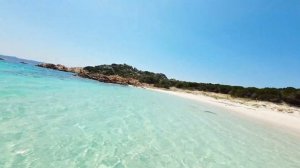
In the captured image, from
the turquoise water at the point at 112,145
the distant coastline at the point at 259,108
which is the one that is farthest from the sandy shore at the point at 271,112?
the turquoise water at the point at 112,145

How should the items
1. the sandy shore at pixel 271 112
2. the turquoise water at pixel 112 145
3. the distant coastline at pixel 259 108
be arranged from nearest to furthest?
the turquoise water at pixel 112 145, the sandy shore at pixel 271 112, the distant coastline at pixel 259 108

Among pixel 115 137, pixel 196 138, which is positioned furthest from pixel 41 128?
pixel 196 138

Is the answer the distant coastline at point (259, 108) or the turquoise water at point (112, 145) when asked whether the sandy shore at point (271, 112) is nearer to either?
the distant coastline at point (259, 108)

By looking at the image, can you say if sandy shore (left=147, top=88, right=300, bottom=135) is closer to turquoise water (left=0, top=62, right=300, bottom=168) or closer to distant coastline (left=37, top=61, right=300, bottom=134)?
distant coastline (left=37, top=61, right=300, bottom=134)

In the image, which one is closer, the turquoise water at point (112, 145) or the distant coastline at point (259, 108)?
the turquoise water at point (112, 145)

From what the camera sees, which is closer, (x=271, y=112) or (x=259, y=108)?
(x=271, y=112)

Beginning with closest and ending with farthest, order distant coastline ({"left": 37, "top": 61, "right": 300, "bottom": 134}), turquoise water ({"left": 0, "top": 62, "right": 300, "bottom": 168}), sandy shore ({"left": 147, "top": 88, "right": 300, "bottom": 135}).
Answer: turquoise water ({"left": 0, "top": 62, "right": 300, "bottom": 168}), sandy shore ({"left": 147, "top": 88, "right": 300, "bottom": 135}), distant coastline ({"left": 37, "top": 61, "right": 300, "bottom": 134})

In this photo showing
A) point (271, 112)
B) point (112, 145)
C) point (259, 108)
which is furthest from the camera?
point (259, 108)

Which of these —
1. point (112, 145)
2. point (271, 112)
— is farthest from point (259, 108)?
point (112, 145)

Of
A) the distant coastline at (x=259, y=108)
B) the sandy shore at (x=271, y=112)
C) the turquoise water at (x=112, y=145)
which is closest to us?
the turquoise water at (x=112, y=145)

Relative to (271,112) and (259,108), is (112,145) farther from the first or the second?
(259,108)

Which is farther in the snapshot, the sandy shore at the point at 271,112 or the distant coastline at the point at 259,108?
the distant coastline at the point at 259,108

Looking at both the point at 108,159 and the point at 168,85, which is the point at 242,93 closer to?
the point at 168,85

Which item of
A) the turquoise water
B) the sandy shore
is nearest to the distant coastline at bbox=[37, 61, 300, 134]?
the sandy shore
